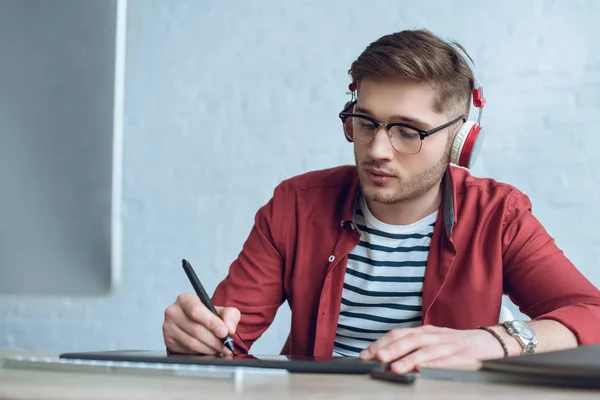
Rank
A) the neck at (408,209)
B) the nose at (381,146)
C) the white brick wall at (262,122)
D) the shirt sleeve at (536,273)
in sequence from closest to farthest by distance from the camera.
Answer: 1. the shirt sleeve at (536,273)
2. the nose at (381,146)
3. the neck at (408,209)
4. the white brick wall at (262,122)

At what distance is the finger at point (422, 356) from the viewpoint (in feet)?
2.82

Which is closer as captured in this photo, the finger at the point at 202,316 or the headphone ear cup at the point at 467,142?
the finger at the point at 202,316

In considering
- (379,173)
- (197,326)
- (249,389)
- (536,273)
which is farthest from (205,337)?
(536,273)

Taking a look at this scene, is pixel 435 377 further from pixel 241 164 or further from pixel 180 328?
pixel 241 164

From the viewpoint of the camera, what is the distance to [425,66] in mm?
1530

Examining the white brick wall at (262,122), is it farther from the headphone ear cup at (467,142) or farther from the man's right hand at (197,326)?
the man's right hand at (197,326)

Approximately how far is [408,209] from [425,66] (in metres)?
0.32

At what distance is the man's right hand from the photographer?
115 cm

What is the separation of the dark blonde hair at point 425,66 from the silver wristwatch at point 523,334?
563 millimetres

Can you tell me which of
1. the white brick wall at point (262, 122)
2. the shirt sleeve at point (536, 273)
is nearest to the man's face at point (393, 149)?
the shirt sleeve at point (536, 273)

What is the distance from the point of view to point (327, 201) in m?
1.68

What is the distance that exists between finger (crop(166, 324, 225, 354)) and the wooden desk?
0.39 metres

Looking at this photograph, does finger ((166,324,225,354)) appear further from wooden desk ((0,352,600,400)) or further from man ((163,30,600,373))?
wooden desk ((0,352,600,400))

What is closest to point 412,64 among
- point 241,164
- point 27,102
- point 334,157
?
point 334,157
